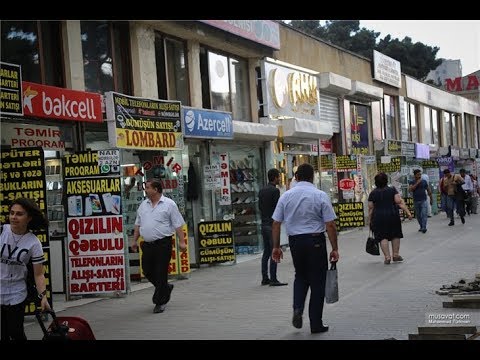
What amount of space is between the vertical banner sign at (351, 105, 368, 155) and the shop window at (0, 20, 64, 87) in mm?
15185

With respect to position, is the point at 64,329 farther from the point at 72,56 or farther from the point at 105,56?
the point at 105,56

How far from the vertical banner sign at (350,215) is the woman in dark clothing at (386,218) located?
7.51 metres

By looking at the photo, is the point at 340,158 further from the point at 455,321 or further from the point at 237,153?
the point at 455,321

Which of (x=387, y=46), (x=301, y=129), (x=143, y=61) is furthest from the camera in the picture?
(x=387, y=46)

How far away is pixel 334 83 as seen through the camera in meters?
23.2

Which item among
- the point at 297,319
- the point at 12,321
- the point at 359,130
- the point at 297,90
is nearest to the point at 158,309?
the point at 297,319

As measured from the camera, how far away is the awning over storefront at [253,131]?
1692cm

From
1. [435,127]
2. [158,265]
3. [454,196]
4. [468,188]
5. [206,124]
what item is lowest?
[158,265]

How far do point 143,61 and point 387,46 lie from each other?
34.5m

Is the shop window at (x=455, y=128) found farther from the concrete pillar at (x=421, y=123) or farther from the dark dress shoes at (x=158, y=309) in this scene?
the dark dress shoes at (x=158, y=309)

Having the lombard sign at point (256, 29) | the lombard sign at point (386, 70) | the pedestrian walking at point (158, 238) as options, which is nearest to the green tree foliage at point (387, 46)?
the lombard sign at point (386, 70)

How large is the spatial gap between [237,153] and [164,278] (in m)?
8.58

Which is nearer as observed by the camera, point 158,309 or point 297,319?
point 297,319
